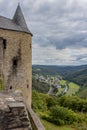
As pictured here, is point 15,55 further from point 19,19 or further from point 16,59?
point 19,19

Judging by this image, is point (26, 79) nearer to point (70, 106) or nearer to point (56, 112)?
point (56, 112)

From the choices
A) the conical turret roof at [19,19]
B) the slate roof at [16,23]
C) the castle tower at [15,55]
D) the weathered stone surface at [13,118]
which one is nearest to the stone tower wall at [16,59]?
the castle tower at [15,55]

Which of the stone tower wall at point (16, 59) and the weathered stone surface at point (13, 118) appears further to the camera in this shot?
the stone tower wall at point (16, 59)

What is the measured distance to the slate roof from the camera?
89.4 feet

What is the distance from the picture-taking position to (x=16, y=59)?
1096 inches

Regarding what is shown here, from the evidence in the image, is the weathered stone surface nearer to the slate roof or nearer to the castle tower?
the castle tower

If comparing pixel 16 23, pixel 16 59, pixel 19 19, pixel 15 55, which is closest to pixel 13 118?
pixel 15 55

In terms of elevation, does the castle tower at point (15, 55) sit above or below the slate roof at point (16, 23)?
below

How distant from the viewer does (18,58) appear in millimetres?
27969

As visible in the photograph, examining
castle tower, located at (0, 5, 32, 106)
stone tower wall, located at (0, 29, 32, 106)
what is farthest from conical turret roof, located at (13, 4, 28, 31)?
stone tower wall, located at (0, 29, 32, 106)

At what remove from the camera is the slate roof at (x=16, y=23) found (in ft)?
89.4

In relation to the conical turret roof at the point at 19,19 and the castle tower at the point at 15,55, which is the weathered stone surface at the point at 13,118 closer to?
the castle tower at the point at 15,55

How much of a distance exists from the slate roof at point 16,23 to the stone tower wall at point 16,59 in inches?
17.9

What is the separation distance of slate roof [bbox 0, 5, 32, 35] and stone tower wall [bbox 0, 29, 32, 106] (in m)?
0.45
